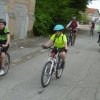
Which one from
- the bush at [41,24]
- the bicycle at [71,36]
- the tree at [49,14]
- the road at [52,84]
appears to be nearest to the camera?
the road at [52,84]

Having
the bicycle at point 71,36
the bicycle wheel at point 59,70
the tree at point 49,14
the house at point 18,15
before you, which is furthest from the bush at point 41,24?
the bicycle wheel at point 59,70

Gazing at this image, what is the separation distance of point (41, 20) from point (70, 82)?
53.1 feet

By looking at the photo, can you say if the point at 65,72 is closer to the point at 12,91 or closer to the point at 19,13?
the point at 12,91

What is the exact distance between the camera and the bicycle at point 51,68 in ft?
30.8

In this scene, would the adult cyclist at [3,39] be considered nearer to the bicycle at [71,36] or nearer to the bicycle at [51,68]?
the bicycle at [51,68]

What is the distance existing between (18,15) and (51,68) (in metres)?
13.3

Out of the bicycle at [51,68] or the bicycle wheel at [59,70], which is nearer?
the bicycle at [51,68]

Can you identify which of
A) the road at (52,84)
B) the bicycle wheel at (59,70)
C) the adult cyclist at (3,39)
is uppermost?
the adult cyclist at (3,39)

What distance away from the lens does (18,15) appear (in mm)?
22484

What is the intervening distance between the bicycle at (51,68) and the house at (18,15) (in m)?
9.75

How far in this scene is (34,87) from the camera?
30.6ft

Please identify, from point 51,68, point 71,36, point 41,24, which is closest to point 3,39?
point 51,68

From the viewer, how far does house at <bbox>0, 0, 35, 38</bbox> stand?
20172 mm

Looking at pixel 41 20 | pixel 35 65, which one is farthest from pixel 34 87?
pixel 41 20
